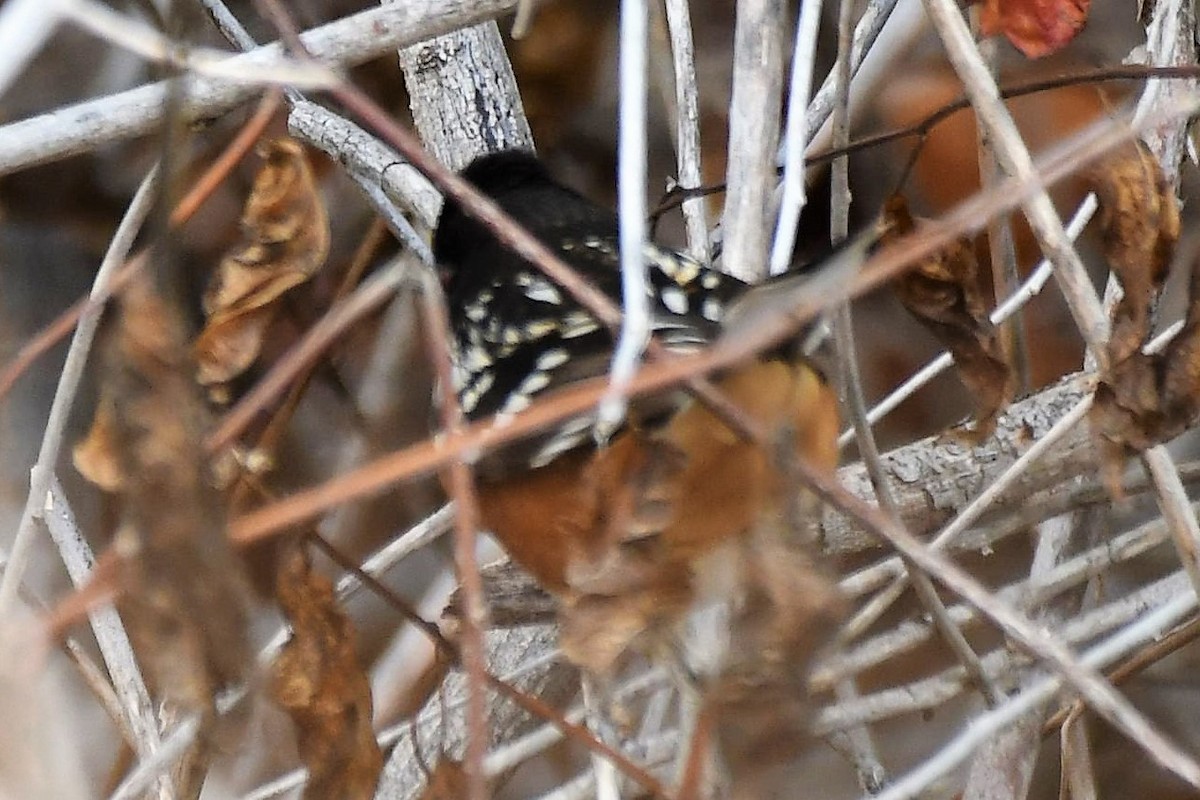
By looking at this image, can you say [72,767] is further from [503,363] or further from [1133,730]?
[503,363]

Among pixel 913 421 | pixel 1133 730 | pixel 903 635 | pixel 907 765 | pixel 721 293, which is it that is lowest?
pixel 907 765

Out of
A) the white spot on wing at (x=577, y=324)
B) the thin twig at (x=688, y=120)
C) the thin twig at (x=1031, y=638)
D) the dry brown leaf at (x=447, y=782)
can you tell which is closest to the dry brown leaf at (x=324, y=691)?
the dry brown leaf at (x=447, y=782)

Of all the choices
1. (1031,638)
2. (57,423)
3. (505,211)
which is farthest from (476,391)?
(1031,638)

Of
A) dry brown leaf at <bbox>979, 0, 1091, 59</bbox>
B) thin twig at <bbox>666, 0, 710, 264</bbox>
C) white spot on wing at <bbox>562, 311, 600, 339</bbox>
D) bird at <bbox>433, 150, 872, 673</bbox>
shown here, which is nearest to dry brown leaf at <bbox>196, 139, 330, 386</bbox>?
bird at <bbox>433, 150, 872, 673</bbox>

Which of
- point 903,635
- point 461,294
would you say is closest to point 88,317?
point 461,294

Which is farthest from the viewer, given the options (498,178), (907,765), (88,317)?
(907,765)

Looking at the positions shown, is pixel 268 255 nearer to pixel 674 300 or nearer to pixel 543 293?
pixel 674 300
